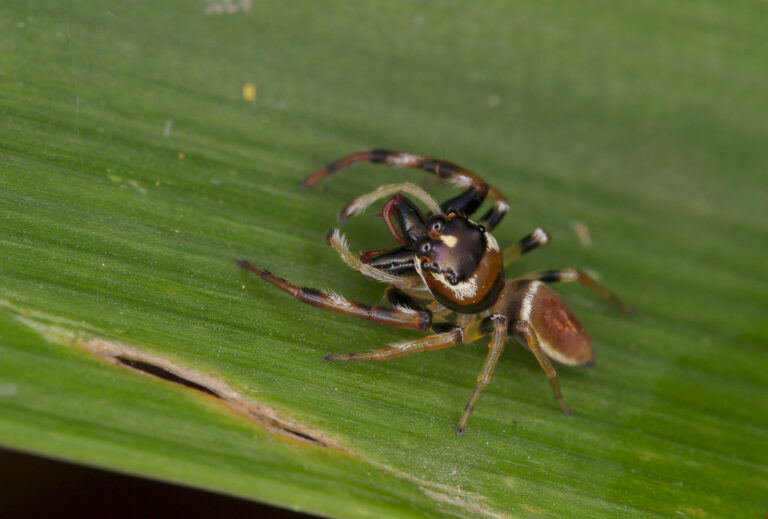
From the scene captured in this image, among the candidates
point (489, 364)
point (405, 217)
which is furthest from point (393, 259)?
point (489, 364)

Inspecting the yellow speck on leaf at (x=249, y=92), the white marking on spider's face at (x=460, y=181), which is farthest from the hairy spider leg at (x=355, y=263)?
the yellow speck on leaf at (x=249, y=92)

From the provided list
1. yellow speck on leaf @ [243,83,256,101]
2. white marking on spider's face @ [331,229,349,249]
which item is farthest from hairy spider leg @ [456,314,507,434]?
yellow speck on leaf @ [243,83,256,101]

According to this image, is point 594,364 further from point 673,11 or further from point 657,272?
point 673,11

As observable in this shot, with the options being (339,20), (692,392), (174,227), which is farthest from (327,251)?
(692,392)

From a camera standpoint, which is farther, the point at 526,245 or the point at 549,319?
the point at 526,245

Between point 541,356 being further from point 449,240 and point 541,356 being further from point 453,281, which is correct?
point 449,240

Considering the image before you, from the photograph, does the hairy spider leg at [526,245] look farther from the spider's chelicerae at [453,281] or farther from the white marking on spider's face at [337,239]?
the white marking on spider's face at [337,239]

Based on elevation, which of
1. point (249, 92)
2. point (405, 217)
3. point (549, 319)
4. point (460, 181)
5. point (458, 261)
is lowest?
point (549, 319)
